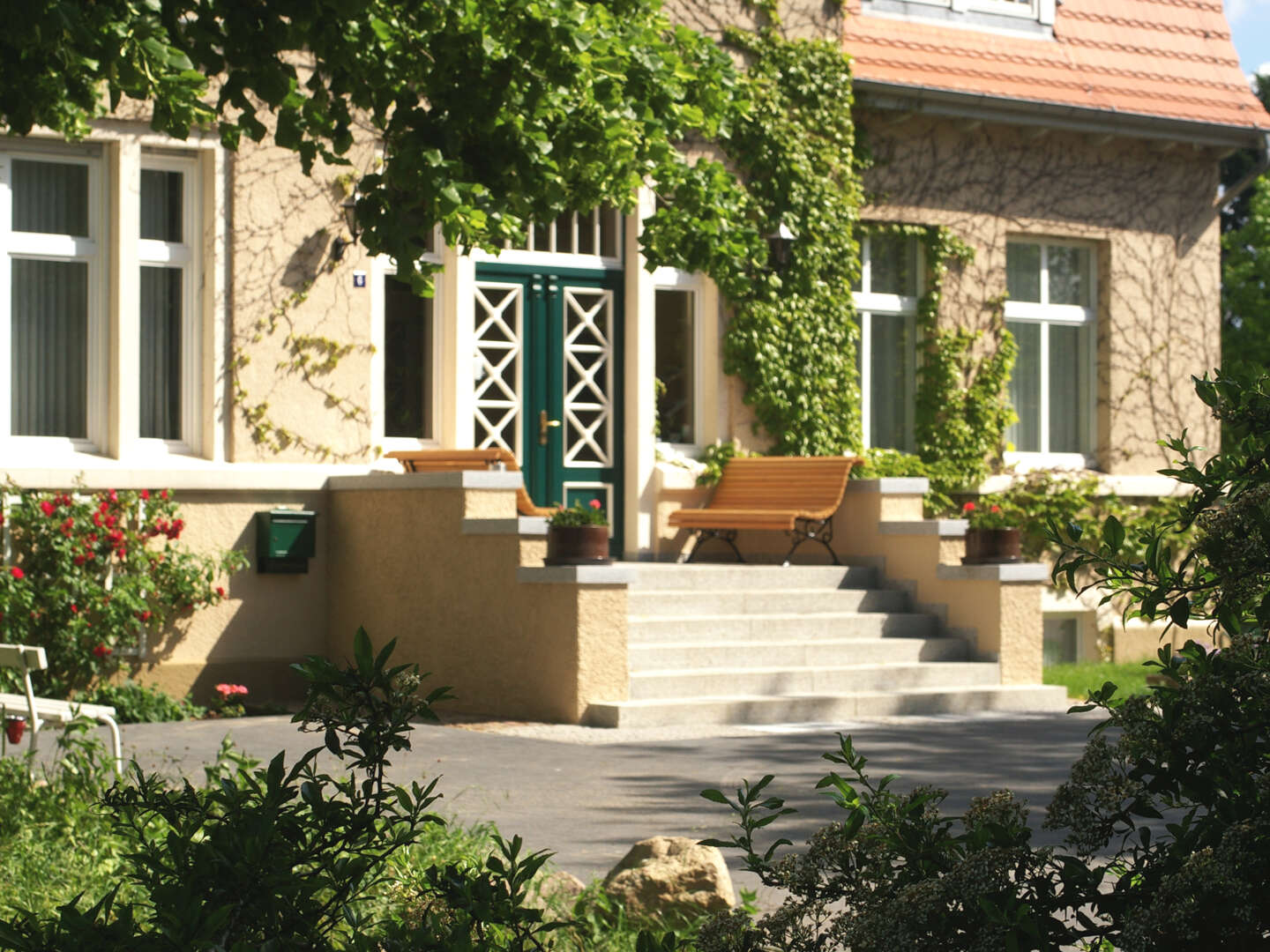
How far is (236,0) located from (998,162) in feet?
33.9

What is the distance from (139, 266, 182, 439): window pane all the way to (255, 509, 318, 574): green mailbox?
100cm

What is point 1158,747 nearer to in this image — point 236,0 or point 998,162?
point 236,0

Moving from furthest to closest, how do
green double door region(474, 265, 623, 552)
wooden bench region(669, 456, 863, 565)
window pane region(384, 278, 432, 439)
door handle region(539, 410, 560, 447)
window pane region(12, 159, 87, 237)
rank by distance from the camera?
door handle region(539, 410, 560, 447) < green double door region(474, 265, 623, 552) < window pane region(384, 278, 432, 439) < wooden bench region(669, 456, 863, 565) < window pane region(12, 159, 87, 237)

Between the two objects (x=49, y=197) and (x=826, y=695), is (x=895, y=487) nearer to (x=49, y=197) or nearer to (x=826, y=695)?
(x=826, y=695)

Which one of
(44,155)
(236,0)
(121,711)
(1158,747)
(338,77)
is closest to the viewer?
(1158,747)

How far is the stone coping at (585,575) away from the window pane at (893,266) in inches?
240

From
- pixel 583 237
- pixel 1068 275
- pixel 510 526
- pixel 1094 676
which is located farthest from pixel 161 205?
pixel 1068 275

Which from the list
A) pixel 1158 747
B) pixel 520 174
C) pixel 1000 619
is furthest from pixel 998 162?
pixel 1158 747

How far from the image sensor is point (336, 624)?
494 inches

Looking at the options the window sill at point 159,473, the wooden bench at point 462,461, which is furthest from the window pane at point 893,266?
the window sill at point 159,473

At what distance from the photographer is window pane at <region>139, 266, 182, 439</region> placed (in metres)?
12.3

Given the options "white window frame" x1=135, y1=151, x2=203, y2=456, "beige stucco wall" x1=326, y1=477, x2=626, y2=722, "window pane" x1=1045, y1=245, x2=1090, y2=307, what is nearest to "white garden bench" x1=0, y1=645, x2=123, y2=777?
"beige stucco wall" x1=326, y1=477, x2=626, y2=722

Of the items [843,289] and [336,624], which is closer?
[336,624]

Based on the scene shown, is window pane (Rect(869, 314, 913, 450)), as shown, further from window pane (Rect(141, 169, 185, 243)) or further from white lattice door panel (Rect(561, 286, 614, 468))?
window pane (Rect(141, 169, 185, 243))
